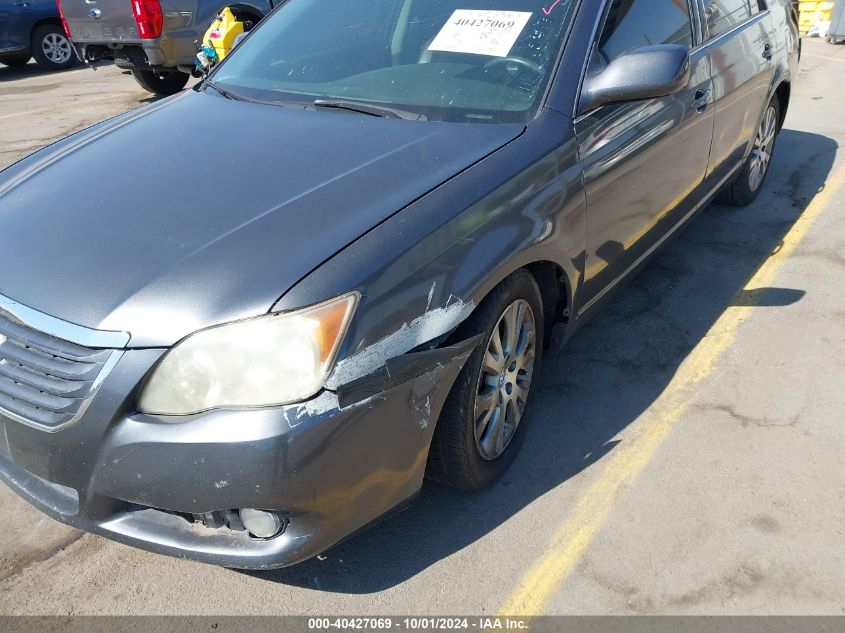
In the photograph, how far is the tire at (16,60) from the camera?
12.3 m

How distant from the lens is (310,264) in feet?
6.82

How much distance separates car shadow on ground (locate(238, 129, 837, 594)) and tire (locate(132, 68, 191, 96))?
7309 millimetres

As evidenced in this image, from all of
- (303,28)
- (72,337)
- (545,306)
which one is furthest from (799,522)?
(303,28)

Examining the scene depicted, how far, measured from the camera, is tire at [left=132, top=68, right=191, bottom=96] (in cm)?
981

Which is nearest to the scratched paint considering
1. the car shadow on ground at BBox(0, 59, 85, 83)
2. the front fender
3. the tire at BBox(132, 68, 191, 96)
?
the front fender

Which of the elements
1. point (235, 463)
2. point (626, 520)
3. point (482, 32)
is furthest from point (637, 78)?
point (235, 463)

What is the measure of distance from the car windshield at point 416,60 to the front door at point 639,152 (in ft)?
0.82

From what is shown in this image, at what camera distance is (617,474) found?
294 centimetres

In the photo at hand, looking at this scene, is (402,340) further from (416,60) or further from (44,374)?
(416,60)

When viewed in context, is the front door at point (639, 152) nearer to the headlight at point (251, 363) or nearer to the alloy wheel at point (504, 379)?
the alloy wheel at point (504, 379)

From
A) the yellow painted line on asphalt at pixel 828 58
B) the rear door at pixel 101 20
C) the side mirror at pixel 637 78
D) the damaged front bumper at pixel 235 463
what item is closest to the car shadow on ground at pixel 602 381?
the damaged front bumper at pixel 235 463

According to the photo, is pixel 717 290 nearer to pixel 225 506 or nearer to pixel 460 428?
pixel 460 428

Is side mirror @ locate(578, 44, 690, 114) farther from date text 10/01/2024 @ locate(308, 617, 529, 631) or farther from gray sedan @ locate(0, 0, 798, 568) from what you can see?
date text 10/01/2024 @ locate(308, 617, 529, 631)

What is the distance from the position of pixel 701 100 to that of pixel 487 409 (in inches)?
77.3
